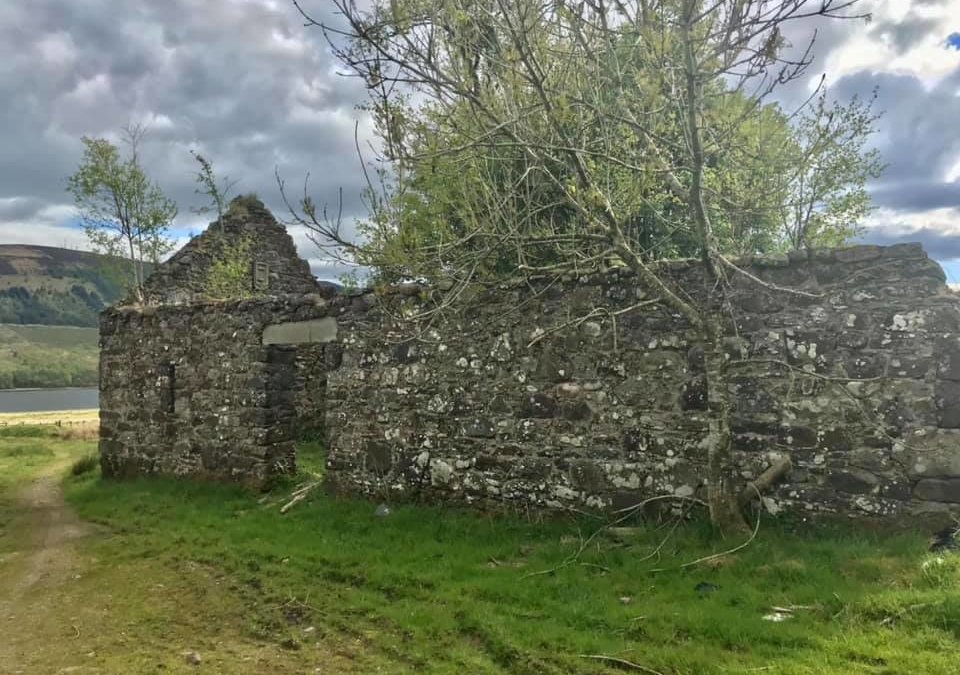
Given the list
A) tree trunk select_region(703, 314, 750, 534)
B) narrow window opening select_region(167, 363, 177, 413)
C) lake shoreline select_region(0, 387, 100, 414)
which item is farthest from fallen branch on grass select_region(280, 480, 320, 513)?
lake shoreline select_region(0, 387, 100, 414)

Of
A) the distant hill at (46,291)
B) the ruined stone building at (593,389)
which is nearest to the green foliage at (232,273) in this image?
the ruined stone building at (593,389)

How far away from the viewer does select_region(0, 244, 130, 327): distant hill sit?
90.1 meters

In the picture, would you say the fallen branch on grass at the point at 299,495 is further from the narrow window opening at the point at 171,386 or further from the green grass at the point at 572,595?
the narrow window opening at the point at 171,386

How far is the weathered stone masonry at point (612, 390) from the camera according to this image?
585cm

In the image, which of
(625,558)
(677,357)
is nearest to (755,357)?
(677,357)

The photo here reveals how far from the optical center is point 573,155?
5.68 metres

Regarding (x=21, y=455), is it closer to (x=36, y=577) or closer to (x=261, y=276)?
(x=261, y=276)

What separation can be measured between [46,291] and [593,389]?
354 feet

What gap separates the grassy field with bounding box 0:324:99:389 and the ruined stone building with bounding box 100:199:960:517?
262 feet

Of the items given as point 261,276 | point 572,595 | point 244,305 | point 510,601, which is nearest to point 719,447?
point 572,595

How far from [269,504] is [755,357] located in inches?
259

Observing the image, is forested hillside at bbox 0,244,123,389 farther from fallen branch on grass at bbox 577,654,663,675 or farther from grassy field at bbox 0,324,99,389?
fallen branch on grass at bbox 577,654,663,675

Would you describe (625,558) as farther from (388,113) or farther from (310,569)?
(388,113)

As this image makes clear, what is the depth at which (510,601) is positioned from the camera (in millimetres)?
5391
